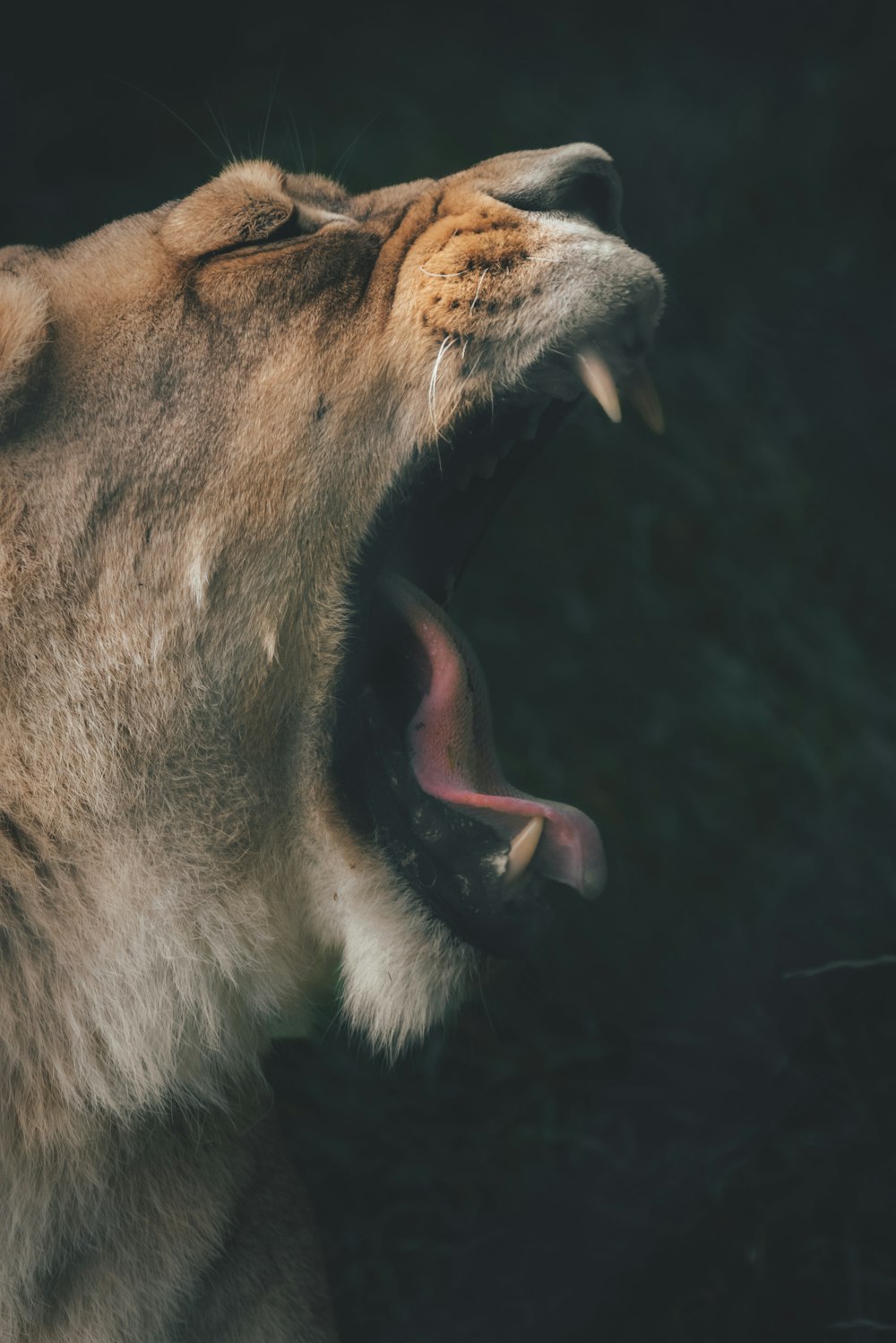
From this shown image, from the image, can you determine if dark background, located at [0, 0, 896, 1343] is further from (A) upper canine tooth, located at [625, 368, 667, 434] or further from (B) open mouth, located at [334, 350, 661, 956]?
(A) upper canine tooth, located at [625, 368, 667, 434]

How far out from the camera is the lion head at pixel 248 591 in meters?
1.33

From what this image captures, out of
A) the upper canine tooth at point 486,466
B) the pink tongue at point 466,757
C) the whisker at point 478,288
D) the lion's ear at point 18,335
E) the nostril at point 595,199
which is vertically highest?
the lion's ear at point 18,335

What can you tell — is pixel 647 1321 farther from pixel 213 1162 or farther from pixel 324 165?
pixel 324 165

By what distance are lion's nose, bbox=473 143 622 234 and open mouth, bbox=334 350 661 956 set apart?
0.20 m

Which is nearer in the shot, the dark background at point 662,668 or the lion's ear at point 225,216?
the lion's ear at point 225,216

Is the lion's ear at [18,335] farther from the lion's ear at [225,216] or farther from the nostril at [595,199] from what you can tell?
the nostril at [595,199]

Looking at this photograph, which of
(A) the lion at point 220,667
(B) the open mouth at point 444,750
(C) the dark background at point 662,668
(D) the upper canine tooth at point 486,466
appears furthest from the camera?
(C) the dark background at point 662,668

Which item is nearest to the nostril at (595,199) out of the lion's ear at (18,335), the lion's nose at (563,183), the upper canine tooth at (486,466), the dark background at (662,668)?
the lion's nose at (563,183)

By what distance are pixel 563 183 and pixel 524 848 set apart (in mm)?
737

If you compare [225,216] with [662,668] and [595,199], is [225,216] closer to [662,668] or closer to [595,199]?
[595,199]

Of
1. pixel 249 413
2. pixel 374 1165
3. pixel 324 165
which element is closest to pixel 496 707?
pixel 374 1165

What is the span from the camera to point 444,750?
1532mm

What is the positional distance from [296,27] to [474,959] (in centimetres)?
178

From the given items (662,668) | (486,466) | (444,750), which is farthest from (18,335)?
(662,668)
